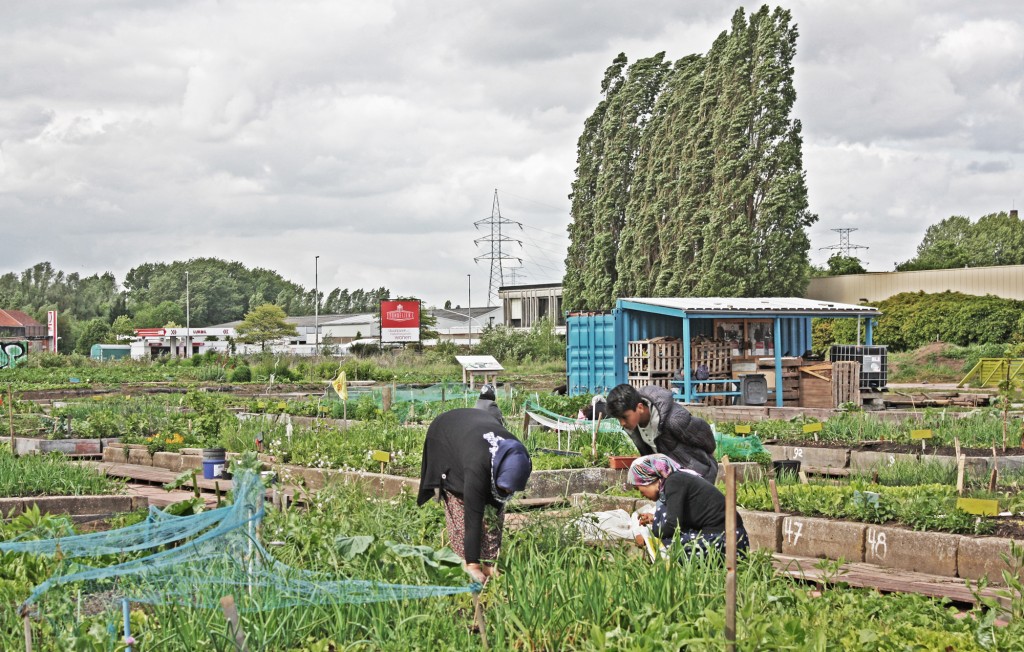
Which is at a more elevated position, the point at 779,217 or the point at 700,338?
the point at 779,217

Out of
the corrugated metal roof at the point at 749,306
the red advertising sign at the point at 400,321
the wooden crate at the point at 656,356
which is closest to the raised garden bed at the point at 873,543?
the corrugated metal roof at the point at 749,306

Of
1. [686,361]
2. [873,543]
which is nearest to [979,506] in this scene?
[873,543]

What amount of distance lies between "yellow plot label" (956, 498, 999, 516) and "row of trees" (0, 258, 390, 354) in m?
112

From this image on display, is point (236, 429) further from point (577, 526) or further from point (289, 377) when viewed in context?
point (289, 377)

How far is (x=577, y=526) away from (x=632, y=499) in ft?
7.24

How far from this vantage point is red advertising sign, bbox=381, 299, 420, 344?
59.9 m

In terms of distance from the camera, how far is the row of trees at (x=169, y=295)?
125 m

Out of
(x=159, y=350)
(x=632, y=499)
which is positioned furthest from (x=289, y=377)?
(x=159, y=350)

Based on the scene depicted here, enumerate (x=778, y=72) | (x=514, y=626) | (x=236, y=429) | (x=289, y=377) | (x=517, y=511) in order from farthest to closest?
1. (x=778, y=72)
2. (x=289, y=377)
3. (x=236, y=429)
4. (x=517, y=511)
5. (x=514, y=626)

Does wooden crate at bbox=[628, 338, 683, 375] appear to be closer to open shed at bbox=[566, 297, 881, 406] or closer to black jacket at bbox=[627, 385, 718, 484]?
open shed at bbox=[566, 297, 881, 406]

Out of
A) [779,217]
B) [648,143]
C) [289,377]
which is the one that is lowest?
[289,377]

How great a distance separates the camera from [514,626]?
16.8ft

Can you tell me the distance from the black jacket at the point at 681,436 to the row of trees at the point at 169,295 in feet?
364

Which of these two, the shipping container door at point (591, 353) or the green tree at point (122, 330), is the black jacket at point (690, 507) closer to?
the shipping container door at point (591, 353)
